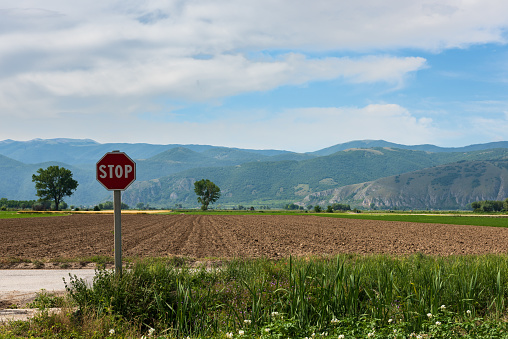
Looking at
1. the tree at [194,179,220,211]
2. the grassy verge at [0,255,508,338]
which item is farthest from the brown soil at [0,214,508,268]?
the tree at [194,179,220,211]

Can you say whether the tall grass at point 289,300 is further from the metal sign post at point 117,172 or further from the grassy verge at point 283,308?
the metal sign post at point 117,172

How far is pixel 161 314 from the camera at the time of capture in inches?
364

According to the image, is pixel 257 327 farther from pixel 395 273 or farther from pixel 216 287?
pixel 395 273

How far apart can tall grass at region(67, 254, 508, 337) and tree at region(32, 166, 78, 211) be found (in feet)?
512

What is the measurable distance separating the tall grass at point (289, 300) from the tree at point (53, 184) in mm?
156199

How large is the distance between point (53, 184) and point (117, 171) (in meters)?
158

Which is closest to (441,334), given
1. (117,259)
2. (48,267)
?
(117,259)

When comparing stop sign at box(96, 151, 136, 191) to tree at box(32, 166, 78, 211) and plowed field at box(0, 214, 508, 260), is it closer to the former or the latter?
plowed field at box(0, 214, 508, 260)

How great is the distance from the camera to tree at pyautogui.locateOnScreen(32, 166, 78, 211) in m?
148

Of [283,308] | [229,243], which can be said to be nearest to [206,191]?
[229,243]

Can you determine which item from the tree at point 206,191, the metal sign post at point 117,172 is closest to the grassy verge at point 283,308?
the metal sign post at point 117,172

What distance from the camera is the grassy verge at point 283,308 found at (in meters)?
7.99

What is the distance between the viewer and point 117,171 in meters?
10.3

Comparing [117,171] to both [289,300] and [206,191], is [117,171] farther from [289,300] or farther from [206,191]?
[206,191]
